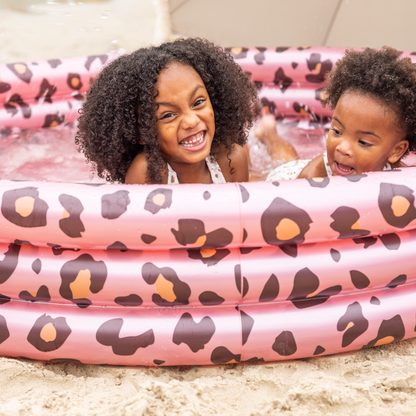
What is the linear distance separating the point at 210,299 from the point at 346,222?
17.7 inches

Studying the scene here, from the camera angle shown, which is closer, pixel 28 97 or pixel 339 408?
pixel 339 408

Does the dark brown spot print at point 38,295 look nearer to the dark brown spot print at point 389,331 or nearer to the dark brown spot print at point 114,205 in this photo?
the dark brown spot print at point 114,205

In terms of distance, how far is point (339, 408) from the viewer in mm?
1163

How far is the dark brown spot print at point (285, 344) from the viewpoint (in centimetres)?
129

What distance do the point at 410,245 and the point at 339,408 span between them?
52 cm

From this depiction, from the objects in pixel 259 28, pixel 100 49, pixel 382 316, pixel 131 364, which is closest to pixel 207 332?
pixel 131 364

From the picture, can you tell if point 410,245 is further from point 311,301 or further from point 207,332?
point 207,332

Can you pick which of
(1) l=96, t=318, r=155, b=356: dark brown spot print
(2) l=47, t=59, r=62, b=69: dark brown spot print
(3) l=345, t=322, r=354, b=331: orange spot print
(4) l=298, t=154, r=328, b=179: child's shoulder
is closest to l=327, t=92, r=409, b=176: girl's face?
(4) l=298, t=154, r=328, b=179: child's shoulder

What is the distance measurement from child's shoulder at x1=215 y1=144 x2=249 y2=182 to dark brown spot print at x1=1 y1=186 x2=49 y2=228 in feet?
2.90

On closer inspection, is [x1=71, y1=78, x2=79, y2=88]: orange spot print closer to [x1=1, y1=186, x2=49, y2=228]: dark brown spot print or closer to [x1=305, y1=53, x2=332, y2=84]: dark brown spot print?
[x1=305, y1=53, x2=332, y2=84]: dark brown spot print

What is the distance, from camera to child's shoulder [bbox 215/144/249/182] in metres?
1.88

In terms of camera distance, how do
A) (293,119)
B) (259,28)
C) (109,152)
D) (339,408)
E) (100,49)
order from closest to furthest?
(339,408) < (109,152) < (293,119) < (259,28) < (100,49)

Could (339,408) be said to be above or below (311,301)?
below

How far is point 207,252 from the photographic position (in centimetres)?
124
